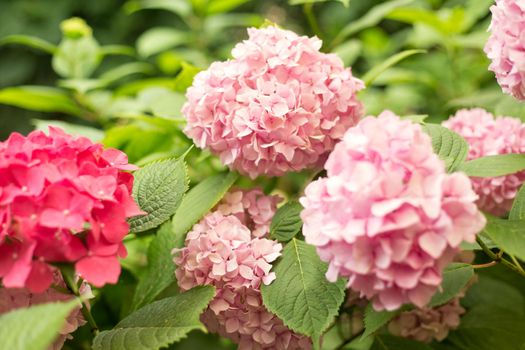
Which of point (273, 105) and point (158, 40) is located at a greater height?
point (273, 105)

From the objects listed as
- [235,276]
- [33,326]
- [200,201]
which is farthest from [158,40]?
[33,326]

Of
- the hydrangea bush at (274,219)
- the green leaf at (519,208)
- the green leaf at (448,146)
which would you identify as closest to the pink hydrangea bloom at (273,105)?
the hydrangea bush at (274,219)

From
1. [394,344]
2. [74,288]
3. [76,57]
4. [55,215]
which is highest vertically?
[55,215]

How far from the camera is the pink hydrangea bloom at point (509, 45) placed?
0.77m

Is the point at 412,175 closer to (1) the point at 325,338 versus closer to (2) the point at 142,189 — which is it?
(2) the point at 142,189

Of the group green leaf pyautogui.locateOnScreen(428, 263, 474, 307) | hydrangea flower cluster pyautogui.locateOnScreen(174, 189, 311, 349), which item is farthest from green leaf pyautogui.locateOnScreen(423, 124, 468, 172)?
hydrangea flower cluster pyautogui.locateOnScreen(174, 189, 311, 349)

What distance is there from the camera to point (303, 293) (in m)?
0.75

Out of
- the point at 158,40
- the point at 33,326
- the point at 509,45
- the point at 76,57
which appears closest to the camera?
the point at 33,326

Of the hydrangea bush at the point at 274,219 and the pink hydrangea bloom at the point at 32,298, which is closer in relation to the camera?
the hydrangea bush at the point at 274,219

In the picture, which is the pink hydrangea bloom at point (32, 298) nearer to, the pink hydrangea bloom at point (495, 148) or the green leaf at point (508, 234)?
the green leaf at point (508, 234)

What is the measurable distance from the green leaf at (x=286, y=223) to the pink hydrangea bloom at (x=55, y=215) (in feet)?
0.72

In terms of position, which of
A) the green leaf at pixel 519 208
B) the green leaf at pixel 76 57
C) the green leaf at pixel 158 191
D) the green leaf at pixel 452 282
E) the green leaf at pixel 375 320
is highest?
the green leaf at pixel 158 191

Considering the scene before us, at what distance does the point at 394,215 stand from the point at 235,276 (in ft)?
0.90

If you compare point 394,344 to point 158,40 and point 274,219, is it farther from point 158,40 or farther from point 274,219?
point 158,40
